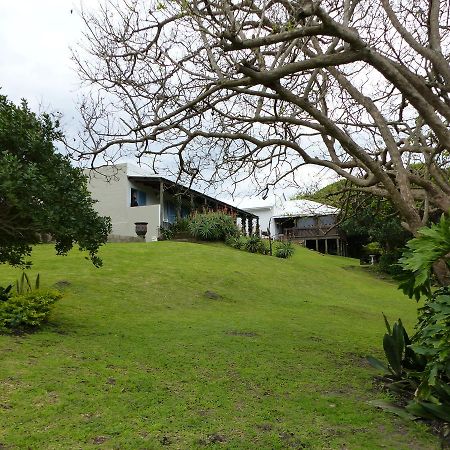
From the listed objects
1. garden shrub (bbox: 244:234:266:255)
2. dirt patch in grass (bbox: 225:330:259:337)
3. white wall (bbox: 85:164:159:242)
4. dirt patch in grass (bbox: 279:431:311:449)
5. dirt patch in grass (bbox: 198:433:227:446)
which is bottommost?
dirt patch in grass (bbox: 279:431:311:449)

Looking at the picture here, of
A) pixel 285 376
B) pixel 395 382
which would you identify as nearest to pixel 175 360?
pixel 285 376

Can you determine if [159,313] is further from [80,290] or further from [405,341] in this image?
[405,341]

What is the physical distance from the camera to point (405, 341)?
622 centimetres

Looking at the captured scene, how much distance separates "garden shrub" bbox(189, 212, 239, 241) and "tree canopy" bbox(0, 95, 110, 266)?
17.0 meters

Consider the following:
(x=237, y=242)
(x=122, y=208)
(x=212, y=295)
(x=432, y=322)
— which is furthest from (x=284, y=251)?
(x=432, y=322)

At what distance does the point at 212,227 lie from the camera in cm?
2512

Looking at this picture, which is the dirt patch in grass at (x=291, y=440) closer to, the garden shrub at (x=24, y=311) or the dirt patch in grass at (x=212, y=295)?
the garden shrub at (x=24, y=311)

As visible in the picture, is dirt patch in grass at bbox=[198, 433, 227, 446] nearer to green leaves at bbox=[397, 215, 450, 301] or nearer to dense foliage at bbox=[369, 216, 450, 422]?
dense foliage at bbox=[369, 216, 450, 422]

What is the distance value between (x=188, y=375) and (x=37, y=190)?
3.36m

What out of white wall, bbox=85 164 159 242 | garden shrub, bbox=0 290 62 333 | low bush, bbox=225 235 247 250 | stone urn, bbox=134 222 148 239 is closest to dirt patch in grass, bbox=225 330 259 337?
garden shrub, bbox=0 290 62 333

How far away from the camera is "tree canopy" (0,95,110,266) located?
6719 millimetres

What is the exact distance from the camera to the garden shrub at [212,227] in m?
25.1

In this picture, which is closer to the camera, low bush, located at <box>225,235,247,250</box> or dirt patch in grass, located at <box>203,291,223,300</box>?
dirt patch in grass, located at <box>203,291,223,300</box>

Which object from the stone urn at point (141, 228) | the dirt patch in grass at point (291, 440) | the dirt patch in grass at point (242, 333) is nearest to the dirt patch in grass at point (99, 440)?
the dirt patch in grass at point (291, 440)
